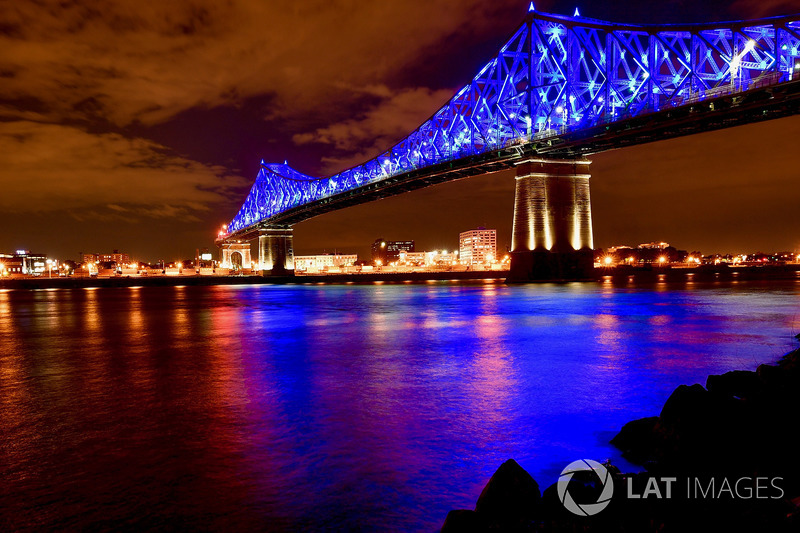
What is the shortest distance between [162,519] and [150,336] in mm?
11900

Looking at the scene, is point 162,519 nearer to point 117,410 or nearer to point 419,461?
point 419,461

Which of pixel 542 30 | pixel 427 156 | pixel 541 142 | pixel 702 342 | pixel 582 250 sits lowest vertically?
pixel 702 342

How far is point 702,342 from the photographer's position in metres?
11.0

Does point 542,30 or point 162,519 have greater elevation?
point 542,30

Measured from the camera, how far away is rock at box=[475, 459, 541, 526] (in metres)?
2.98

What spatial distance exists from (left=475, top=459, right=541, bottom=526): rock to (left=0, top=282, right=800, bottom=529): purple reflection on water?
1.68ft

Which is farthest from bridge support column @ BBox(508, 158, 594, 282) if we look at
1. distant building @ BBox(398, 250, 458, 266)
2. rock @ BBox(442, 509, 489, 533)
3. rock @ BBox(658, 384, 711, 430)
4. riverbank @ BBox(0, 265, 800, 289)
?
distant building @ BBox(398, 250, 458, 266)

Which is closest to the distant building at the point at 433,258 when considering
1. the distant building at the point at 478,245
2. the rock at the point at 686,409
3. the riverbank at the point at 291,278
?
the distant building at the point at 478,245

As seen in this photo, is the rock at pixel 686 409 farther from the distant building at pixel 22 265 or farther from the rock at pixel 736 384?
the distant building at pixel 22 265

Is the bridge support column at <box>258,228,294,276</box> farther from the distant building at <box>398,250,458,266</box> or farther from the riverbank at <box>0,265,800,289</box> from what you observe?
the distant building at <box>398,250,458,266</box>

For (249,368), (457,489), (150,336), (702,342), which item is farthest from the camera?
(150,336)

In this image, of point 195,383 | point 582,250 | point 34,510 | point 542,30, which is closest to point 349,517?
point 34,510

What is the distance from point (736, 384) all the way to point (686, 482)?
307cm

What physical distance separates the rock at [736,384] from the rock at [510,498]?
12.2 feet
